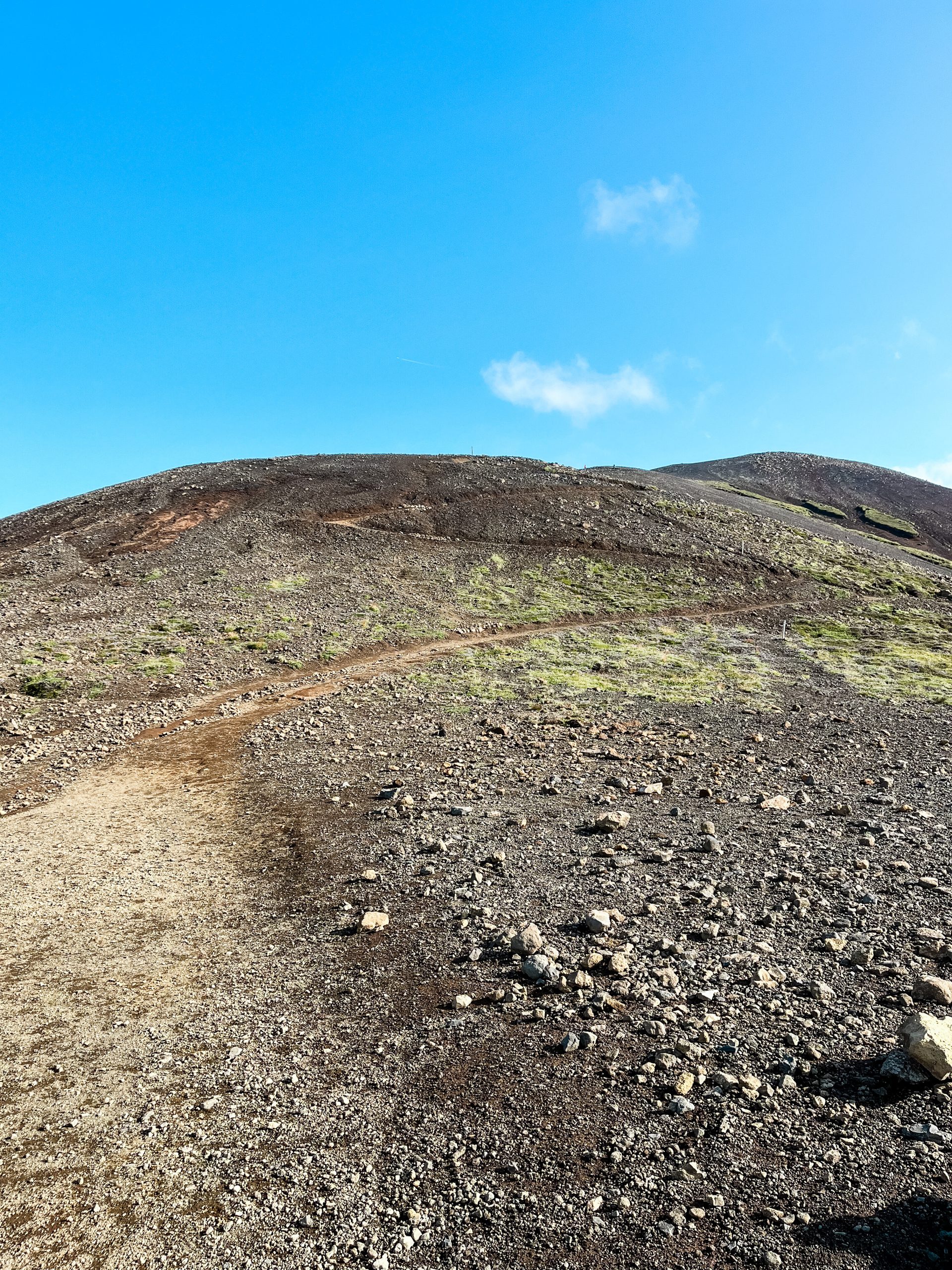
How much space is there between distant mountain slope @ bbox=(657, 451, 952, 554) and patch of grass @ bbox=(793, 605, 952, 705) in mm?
39390

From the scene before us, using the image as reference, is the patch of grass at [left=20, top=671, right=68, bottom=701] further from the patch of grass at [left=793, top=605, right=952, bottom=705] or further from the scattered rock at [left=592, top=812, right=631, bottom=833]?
the patch of grass at [left=793, top=605, right=952, bottom=705]

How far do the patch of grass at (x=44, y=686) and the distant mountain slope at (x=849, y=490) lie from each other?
67.8m

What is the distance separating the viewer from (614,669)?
69.7 ft

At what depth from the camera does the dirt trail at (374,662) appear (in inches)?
701

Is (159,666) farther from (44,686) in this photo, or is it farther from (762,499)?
(762,499)

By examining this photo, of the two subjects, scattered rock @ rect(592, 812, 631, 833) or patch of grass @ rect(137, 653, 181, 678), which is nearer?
scattered rock @ rect(592, 812, 631, 833)

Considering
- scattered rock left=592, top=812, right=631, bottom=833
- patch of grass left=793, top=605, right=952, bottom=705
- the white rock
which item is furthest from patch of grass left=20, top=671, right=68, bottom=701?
patch of grass left=793, top=605, right=952, bottom=705

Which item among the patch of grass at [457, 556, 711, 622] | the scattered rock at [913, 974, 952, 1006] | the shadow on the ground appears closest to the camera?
the shadow on the ground

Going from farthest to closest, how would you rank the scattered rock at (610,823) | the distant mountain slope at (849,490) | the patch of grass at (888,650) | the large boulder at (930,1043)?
the distant mountain slope at (849,490)
the patch of grass at (888,650)
the scattered rock at (610,823)
the large boulder at (930,1043)

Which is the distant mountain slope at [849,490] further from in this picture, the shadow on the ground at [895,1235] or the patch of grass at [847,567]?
the shadow on the ground at [895,1235]

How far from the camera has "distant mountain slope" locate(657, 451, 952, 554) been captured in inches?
2739

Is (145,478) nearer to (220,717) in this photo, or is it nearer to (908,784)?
(220,717)

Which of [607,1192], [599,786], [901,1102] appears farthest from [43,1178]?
[599,786]

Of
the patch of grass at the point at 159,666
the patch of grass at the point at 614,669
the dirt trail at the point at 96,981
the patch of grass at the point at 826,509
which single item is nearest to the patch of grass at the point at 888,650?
the patch of grass at the point at 614,669
